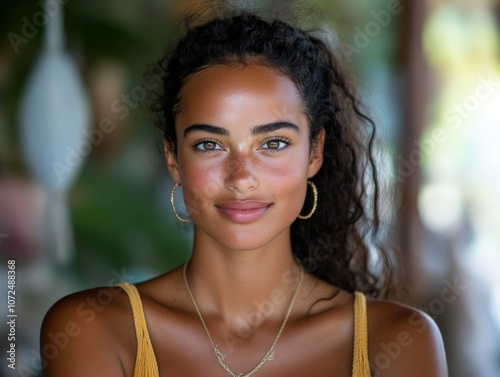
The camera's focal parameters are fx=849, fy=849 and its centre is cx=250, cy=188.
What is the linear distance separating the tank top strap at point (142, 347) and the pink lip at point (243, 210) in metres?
0.36

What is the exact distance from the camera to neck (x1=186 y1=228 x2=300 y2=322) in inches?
90.4

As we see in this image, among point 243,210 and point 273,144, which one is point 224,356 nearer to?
point 243,210

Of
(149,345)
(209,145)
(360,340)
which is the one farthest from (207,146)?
(360,340)

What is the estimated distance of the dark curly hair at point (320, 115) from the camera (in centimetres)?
227

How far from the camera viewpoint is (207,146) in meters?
2.17

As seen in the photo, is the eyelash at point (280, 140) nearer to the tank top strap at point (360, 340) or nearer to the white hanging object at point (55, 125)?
the tank top strap at point (360, 340)

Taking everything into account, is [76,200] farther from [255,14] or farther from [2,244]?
[255,14]

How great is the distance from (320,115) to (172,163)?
0.44 meters

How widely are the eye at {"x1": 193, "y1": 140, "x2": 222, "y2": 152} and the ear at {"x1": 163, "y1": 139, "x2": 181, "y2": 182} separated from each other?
0.50 feet

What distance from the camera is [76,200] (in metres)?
4.32

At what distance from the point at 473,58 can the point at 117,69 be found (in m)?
1.83

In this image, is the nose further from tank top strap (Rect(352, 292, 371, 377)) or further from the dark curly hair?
tank top strap (Rect(352, 292, 371, 377))

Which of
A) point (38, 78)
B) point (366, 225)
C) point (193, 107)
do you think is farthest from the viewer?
point (38, 78)

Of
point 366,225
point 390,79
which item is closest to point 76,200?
point 390,79
